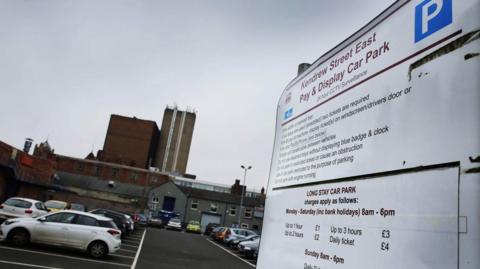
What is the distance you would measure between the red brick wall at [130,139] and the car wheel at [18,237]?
71.6 m

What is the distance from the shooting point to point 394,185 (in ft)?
5.60

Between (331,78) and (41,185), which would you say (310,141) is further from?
(41,185)

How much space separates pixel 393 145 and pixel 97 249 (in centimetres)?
1530

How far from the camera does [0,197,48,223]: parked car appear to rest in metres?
18.8

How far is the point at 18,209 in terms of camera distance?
754 inches

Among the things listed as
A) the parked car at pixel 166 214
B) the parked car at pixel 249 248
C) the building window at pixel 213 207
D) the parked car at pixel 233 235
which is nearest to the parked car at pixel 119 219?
the parked car at pixel 249 248

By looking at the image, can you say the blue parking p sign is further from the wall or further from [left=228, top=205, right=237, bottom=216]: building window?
[left=228, top=205, right=237, bottom=216]: building window

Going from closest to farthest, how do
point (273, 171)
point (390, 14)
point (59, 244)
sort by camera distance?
point (390, 14) < point (273, 171) < point (59, 244)

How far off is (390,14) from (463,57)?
650 mm

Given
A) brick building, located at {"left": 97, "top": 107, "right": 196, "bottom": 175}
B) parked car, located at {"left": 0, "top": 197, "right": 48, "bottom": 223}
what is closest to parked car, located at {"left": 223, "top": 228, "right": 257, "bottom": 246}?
parked car, located at {"left": 0, "top": 197, "right": 48, "bottom": 223}

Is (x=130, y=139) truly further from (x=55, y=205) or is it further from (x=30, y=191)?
(x=55, y=205)

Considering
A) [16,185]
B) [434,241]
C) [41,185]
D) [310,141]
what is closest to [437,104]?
[434,241]

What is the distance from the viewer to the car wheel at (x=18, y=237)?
14914mm

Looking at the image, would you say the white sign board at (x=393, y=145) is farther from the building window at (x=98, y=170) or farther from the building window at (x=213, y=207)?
the building window at (x=98, y=170)
